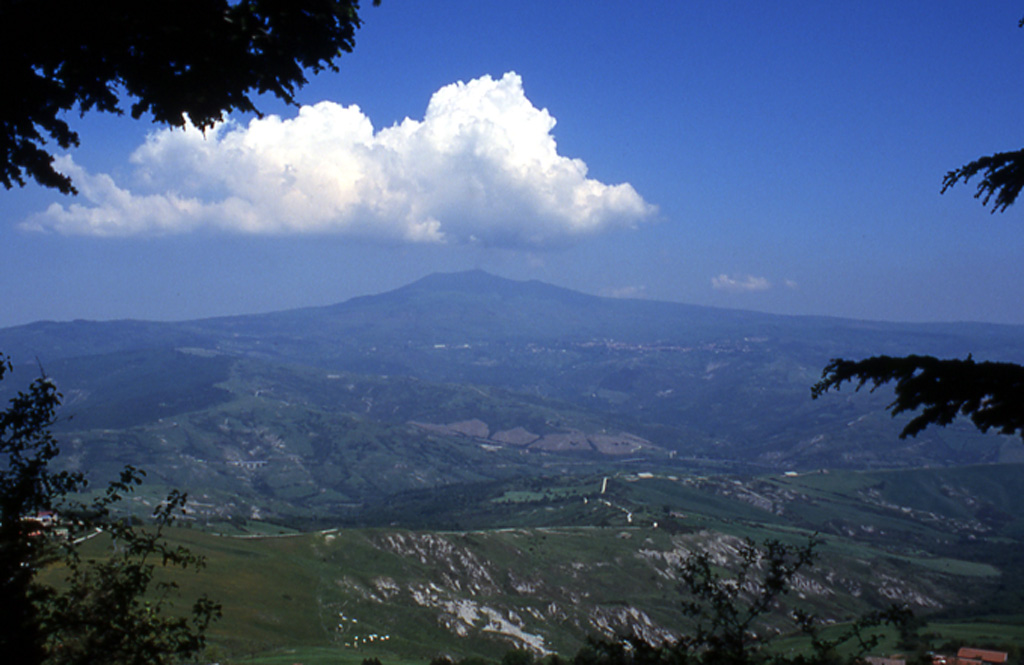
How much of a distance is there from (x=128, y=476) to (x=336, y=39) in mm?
9473

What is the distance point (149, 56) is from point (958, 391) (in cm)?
1519

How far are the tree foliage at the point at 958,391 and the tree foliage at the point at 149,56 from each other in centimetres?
1147

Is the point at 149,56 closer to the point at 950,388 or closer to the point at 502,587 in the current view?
the point at 950,388

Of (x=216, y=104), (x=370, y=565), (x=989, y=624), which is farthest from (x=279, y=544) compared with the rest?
(x=216, y=104)

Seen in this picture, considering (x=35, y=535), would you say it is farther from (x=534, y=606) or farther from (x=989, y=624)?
(x=989, y=624)

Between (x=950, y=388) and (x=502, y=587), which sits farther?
(x=502, y=587)

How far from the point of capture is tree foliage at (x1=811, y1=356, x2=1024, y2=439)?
10.1m

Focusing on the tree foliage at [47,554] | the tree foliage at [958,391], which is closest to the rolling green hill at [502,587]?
the tree foliage at [47,554]

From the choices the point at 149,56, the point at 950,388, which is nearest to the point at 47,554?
the point at 149,56

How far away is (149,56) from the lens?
13672 mm

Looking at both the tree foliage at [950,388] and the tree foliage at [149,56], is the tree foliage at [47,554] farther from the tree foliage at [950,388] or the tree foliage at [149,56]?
the tree foliage at [950,388]

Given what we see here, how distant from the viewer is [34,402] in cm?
1386

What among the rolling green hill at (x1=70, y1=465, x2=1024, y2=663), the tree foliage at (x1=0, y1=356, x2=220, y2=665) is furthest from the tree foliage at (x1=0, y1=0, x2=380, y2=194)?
the rolling green hill at (x1=70, y1=465, x2=1024, y2=663)

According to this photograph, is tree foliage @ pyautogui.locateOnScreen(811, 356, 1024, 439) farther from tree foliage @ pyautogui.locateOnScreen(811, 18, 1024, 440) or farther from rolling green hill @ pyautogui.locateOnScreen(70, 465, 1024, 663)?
rolling green hill @ pyautogui.locateOnScreen(70, 465, 1024, 663)
